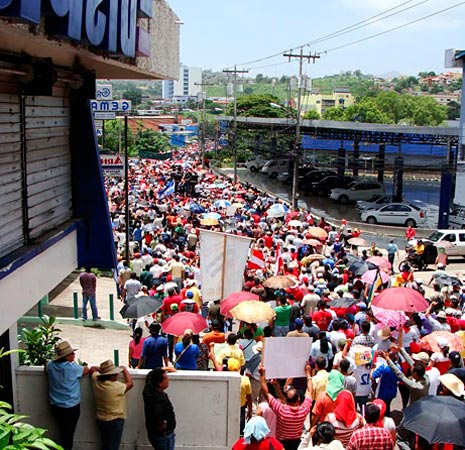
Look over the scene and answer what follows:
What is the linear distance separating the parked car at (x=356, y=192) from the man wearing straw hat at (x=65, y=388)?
3806cm

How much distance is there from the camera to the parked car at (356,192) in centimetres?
4500

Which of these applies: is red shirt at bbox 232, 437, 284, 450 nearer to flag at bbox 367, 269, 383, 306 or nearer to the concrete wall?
the concrete wall

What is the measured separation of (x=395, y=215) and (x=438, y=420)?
2969 cm

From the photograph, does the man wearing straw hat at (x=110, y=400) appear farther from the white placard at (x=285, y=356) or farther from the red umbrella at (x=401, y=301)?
the red umbrella at (x=401, y=301)

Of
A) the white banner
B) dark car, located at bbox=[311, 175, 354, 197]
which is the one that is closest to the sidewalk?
the white banner

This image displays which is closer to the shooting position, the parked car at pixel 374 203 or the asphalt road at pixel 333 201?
the parked car at pixel 374 203

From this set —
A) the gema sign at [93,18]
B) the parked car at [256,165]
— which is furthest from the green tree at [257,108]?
the gema sign at [93,18]

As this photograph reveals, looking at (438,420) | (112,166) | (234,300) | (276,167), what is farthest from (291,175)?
(438,420)

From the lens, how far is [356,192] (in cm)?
4509

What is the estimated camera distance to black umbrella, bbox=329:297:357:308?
12070 mm

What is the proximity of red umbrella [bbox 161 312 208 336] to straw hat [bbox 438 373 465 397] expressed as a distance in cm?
350

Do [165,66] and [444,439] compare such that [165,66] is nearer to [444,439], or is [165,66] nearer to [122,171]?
[444,439]

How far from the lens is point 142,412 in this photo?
8.45m

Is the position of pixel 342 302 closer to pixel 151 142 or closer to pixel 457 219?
pixel 457 219
